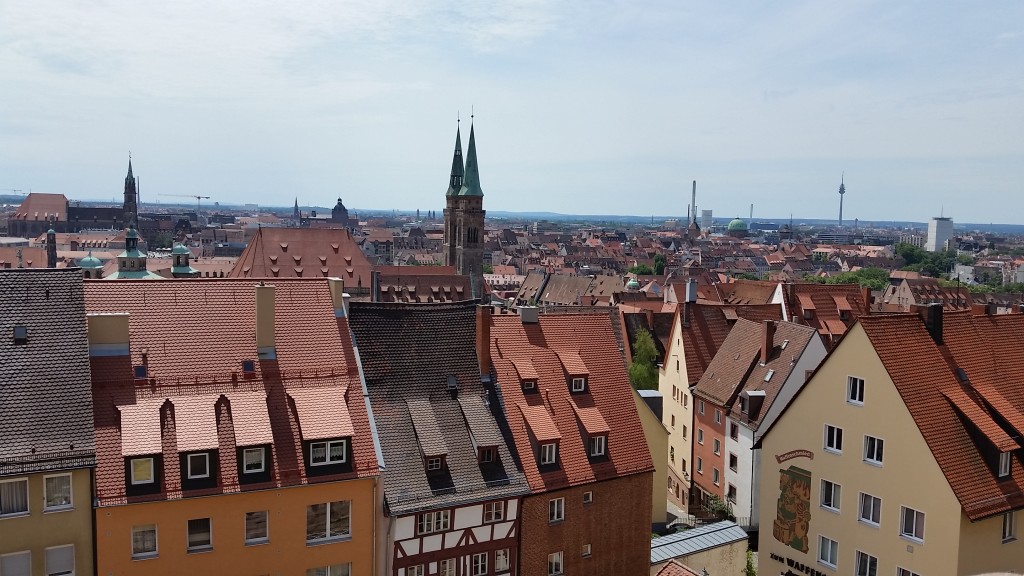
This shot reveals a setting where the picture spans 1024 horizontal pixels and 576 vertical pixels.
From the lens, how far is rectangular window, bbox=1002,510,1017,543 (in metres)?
25.9

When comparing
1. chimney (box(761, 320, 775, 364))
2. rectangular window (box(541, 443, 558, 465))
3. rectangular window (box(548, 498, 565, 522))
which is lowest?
rectangular window (box(548, 498, 565, 522))

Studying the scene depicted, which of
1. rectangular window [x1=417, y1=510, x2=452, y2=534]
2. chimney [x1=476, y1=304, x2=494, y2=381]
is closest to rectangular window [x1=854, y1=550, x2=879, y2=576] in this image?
rectangular window [x1=417, y1=510, x2=452, y2=534]

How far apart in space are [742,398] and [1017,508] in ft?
59.0

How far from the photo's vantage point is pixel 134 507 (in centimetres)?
2256

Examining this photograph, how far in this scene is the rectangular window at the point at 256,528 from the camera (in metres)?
24.0

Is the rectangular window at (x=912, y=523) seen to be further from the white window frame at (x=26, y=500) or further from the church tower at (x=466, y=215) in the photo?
the church tower at (x=466, y=215)

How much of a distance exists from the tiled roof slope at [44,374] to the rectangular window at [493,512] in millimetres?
12055

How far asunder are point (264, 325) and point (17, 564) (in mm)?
9365

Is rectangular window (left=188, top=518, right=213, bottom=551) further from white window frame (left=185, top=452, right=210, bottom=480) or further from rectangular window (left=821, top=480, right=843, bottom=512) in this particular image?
rectangular window (left=821, top=480, right=843, bottom=512)

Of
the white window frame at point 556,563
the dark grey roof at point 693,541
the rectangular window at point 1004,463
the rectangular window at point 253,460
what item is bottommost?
the dark grey roof at point 693,541

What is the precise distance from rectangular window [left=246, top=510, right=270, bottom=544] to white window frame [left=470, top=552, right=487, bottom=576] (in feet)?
22.8

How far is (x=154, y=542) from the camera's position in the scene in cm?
2291

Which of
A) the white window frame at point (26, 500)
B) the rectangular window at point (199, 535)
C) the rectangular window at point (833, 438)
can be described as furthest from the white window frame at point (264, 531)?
the rectangular window at point (833, 438)

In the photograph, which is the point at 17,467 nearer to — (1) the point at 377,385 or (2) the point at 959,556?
(1) the point at 377,385
